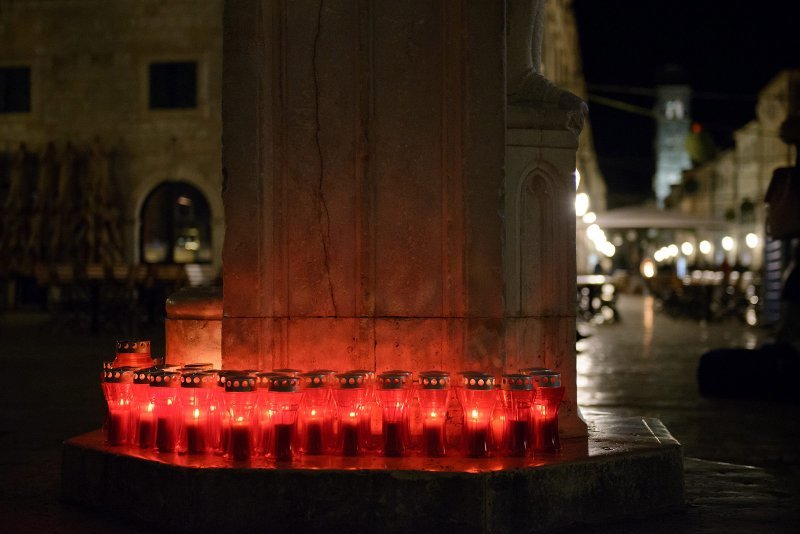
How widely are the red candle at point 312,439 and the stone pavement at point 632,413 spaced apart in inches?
33.7

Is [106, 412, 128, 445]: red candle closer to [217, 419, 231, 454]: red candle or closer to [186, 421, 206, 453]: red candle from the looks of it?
[186, 421, 206, 453]: red candle

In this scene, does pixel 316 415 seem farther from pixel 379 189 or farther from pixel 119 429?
pixel 379 189

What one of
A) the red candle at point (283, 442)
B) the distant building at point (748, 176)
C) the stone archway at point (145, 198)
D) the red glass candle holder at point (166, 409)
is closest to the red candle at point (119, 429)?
the red glass candle holder at point (166, 409)

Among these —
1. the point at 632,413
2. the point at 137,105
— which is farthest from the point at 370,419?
the point at 137,105

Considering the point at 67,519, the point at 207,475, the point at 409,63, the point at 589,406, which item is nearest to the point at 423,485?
the point at 207,475

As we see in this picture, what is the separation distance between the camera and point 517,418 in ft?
14.3

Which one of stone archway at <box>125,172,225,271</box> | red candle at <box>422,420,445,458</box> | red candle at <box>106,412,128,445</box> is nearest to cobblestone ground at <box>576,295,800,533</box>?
red candle at <box>422,420,445,458</box>

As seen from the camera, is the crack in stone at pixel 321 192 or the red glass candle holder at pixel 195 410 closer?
the red glass candle holder at pixel 195 410

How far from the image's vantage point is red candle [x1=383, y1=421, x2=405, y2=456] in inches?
170

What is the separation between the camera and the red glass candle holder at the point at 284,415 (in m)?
4.23

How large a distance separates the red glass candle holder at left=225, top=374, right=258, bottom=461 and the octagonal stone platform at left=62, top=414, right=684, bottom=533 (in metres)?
0.08

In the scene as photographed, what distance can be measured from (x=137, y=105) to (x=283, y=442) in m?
22.3

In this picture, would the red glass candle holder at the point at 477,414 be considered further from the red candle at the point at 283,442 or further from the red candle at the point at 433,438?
the red candle at the point at 283,442

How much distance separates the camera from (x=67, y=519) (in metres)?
4.48
